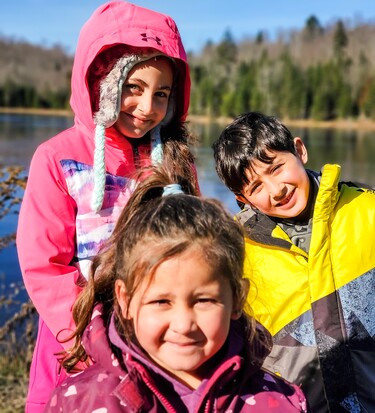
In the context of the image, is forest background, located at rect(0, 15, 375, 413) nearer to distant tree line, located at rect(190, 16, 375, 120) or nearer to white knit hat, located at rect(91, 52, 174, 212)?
distant tree line, located at rect(190, 16, 375, 120)

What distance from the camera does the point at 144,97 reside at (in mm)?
Answer: 2434

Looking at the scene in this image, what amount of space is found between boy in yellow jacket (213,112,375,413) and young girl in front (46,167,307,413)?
56 centimetres

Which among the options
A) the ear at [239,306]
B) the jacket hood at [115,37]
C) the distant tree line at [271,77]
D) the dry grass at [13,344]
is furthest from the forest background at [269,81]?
the ear at [239,306]

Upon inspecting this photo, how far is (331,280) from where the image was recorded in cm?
239

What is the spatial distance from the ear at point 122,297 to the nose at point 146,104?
2.80 ft

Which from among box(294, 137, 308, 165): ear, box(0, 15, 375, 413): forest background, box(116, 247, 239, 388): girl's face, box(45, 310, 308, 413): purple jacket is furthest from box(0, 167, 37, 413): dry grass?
box(0, 15, 375, 413): forest background

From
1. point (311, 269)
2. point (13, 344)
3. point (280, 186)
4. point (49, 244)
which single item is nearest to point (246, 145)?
point (280, 186)

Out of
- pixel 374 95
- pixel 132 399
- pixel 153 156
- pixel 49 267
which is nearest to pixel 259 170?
pixel 153 156

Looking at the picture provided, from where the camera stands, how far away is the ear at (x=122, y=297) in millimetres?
1767

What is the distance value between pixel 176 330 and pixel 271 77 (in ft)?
199

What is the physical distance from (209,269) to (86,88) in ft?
3.68

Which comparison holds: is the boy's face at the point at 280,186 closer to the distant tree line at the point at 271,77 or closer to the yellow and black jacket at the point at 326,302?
the yellow and black jacket at the point at 326,302

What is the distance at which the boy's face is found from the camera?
2504 millimetres

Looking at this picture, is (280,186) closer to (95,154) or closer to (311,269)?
(311,269)
